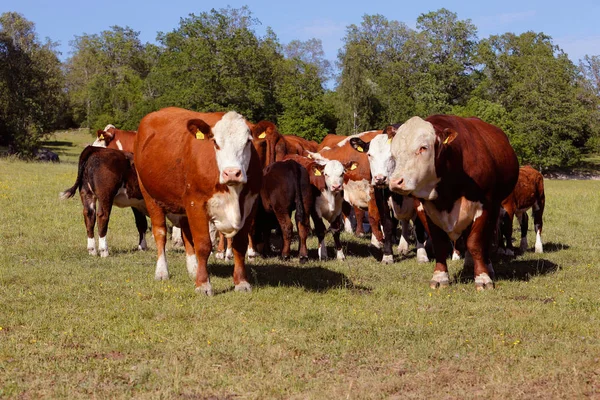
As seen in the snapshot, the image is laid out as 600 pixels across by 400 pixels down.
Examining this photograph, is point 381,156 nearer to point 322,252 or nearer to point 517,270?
point 322,252

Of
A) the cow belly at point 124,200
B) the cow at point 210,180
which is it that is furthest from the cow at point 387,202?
the cow belly at point 124,200

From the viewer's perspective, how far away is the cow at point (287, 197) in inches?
506

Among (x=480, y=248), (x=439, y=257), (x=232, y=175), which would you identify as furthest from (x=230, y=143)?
(x=480, y=248)

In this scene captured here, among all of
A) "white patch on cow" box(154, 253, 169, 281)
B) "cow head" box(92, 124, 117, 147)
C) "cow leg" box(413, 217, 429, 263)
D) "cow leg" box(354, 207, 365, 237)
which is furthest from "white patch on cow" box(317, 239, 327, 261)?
"cow head" box(92, 124, 117, 147)

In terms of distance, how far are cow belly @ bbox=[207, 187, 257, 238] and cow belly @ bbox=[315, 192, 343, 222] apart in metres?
4.55

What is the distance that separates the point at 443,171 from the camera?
31.7 ft

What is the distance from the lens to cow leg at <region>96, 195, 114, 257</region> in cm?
1290

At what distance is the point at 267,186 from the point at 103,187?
2827mm

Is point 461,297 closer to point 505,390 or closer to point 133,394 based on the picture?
point 505,390

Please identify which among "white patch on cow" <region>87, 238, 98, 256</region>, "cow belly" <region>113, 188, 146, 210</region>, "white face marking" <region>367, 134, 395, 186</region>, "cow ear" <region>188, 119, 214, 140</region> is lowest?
"white patch on cow" <region>87, 238, 98, 256</region>

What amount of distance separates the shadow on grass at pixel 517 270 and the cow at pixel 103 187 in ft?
19.1

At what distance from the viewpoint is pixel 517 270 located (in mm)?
11633

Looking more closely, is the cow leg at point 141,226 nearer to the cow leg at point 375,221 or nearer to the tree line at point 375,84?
the cow leg at point 375,221

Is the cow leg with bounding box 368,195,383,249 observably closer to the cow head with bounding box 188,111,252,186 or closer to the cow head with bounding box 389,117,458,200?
the cow head with bounding box 389,117,458,200
